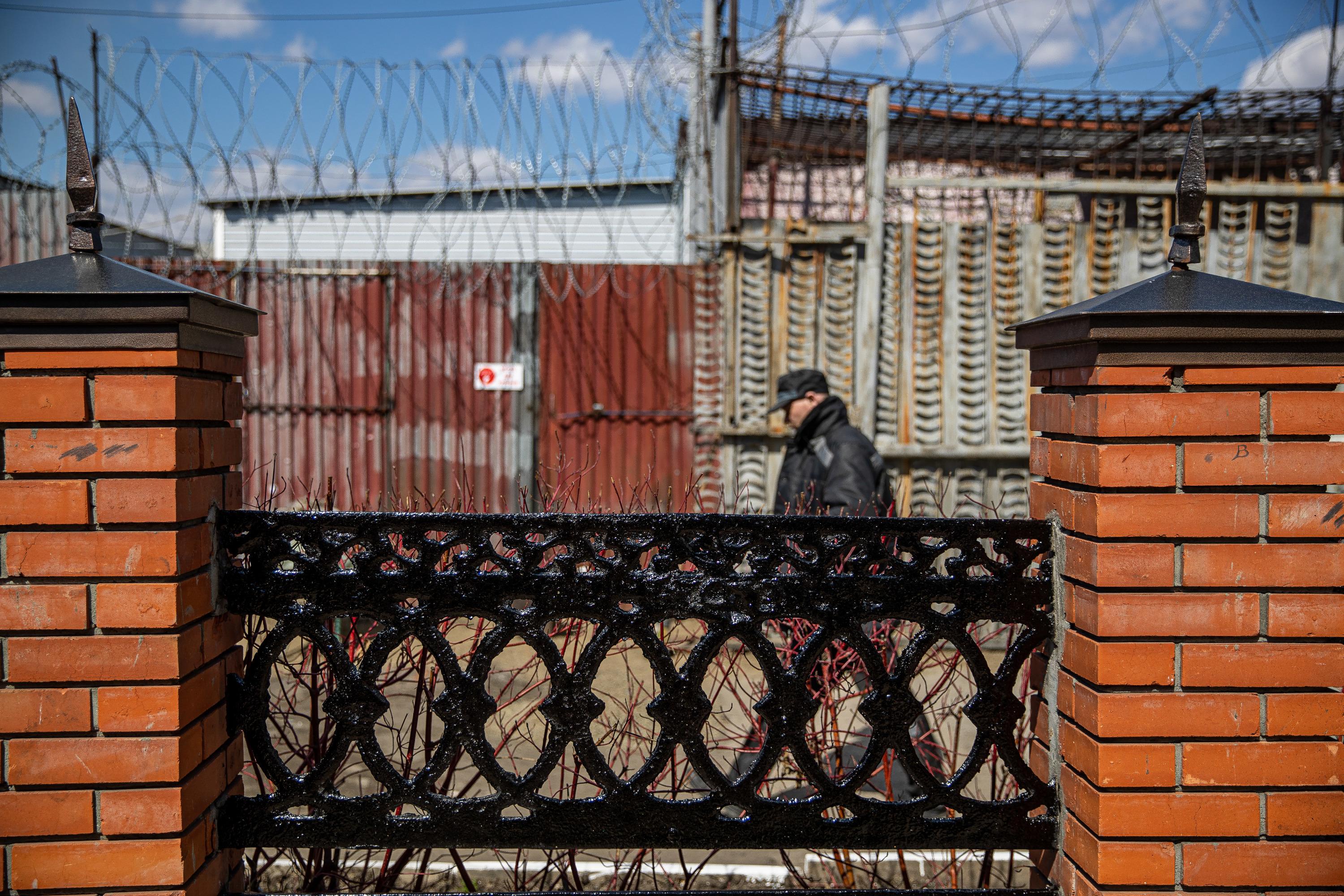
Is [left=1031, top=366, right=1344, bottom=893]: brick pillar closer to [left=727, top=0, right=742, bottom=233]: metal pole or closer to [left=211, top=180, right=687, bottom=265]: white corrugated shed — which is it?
[left=727, top=0, right=742, bottom=233]: metal pole

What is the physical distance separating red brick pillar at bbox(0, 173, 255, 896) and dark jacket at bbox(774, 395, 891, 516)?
8.82ft

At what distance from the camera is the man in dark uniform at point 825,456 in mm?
4004

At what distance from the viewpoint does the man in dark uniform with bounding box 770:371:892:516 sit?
4.00 m

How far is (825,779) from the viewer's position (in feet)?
5.74

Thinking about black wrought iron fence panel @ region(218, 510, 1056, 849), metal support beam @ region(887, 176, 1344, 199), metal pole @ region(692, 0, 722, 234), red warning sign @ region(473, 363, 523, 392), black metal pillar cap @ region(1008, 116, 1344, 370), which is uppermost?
metal pole @ region(692, 0, 722, 234)

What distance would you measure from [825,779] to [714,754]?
205 centimetres

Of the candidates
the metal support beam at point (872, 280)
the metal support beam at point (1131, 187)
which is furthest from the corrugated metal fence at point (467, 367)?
the metal support beam at point (1131, 187)

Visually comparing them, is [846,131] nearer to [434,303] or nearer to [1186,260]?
[434,303]

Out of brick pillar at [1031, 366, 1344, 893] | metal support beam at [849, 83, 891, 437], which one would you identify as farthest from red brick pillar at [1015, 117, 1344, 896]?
metal support beam at [849, 83, 891, 437]

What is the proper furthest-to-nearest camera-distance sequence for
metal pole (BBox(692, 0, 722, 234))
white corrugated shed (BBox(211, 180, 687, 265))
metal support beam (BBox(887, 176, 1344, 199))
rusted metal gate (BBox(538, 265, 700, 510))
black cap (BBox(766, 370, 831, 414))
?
white corrugated shed (BBox(211, 180, 687, 265)), rusted metal gate (BBox(538, 265, 700, 510)), metal pole (BBox(692, 0, 722, 234)), metal support beam (BBox(887, 176, 1344, 199)), black cap (BBox(766, 370, 831, 414))

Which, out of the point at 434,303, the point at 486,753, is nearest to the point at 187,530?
the point at 486,753

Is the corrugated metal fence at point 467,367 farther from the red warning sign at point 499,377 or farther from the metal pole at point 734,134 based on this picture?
the metal pole at point 734,134

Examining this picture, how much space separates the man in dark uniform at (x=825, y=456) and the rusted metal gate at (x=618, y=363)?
2042 mm

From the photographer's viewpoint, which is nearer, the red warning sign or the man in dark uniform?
→ the man in dark uniform
